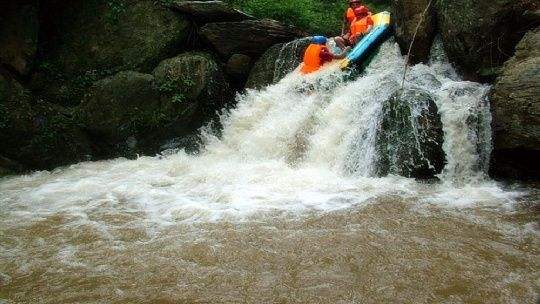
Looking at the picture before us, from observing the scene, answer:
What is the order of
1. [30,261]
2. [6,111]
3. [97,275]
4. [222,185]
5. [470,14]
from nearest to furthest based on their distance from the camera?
[97,275] → [30,261] → [222,185] → [470,14] → [6,111]

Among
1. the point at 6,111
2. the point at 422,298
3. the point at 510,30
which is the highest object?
the point at 510,30

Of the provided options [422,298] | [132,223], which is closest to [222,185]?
[132,223]

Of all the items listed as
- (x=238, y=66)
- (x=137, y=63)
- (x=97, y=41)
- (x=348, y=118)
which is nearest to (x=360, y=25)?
(x=238, y=66)

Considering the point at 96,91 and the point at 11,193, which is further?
→ the point at 96,91

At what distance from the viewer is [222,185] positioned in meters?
5.73

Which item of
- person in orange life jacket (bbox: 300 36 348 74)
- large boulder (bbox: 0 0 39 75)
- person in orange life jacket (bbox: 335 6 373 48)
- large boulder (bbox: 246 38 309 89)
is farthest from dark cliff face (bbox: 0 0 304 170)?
person in orange life jacket (bbox: 335 6 373 48)

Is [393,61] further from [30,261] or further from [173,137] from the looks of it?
[30,261]

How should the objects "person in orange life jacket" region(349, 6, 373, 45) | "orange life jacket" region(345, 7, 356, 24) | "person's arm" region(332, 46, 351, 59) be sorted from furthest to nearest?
"orange life jacket" region(345, 7, 356, 24), "person in orange life jacket" region(349, 6, 373, 45), "person's arm" region(332, 46, 351, 59)

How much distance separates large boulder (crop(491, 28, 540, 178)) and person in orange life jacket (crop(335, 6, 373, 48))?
329 centimetres

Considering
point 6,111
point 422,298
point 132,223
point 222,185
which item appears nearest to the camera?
point 422,298

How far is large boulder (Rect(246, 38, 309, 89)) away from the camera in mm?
8406

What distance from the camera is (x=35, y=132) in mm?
7469

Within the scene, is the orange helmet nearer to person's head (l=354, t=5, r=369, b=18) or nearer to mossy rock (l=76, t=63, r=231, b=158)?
person's head (l=354, t=5, r=369, b=18)

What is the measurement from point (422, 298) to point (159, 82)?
6233 mm
